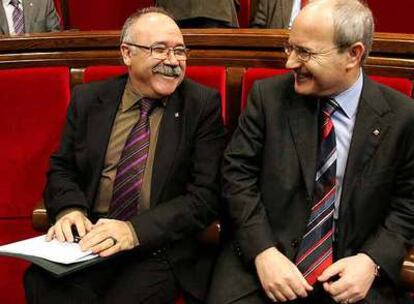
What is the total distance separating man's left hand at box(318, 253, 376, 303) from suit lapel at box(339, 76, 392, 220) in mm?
72

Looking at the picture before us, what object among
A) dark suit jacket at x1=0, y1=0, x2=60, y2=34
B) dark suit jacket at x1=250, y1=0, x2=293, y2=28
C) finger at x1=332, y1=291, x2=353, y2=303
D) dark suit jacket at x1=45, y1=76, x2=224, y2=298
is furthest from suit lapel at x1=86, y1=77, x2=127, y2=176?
dark suit jacket at x1=0, y1=0, x2=60, y2=34

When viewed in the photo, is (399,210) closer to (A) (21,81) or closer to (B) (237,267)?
(B) (237,267)

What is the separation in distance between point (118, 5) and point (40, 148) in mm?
593

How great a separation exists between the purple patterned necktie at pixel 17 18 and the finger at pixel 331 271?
3.57ft

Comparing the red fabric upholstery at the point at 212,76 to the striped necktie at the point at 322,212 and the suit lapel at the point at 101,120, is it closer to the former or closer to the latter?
the suit lapel at the point at 101,120

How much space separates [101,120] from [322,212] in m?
0.34

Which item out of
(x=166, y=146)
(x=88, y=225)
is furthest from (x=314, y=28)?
(x=88, y=225)

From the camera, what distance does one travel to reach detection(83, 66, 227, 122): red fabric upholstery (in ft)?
2.92

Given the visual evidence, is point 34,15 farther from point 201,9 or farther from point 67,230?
point 67,230

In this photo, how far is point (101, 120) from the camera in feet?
2.70

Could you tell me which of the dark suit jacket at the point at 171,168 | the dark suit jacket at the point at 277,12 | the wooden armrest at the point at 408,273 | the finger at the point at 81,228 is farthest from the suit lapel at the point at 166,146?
the dark suit jacket at the point at 277,12

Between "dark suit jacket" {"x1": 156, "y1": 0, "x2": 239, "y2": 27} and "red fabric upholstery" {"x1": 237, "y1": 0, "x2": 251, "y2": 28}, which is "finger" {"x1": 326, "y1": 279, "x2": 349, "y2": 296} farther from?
"red fabric upholstery" {"x1": 237, "y1": 0, "x2": 251, "y2": 28}

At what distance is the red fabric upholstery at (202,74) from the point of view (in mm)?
889

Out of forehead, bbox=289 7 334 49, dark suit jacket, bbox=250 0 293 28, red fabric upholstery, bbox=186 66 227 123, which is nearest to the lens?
forehead, bbox=289 7 334 49
